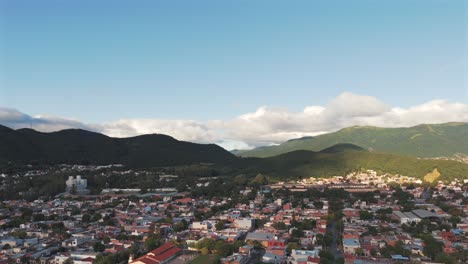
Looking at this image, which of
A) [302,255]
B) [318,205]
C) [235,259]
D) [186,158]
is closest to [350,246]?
[302,255]

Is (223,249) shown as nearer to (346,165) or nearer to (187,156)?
(346,165)

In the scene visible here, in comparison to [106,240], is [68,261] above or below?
→ below

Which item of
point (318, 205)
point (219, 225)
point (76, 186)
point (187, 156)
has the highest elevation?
point (187, 156)

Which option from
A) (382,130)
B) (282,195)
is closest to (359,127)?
(382,130)

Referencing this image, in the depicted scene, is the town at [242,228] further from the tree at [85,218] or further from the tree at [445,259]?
the tree at [85,218]

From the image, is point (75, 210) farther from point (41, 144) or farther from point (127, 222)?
point (41, 144)

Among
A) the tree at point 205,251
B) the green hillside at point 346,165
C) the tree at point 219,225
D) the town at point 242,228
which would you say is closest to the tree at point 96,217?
the town at point 242,228

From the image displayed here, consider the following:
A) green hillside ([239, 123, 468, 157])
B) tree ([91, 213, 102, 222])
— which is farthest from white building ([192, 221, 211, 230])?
green hillside ([239, 123, 468, 157])
